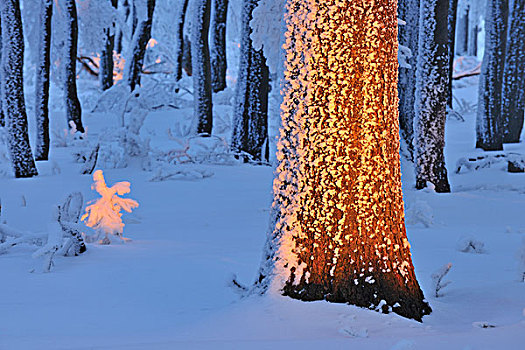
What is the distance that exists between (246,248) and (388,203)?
7.23ft

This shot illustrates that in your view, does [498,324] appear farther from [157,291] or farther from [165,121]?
[165,121]

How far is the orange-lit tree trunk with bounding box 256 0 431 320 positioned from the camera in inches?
129

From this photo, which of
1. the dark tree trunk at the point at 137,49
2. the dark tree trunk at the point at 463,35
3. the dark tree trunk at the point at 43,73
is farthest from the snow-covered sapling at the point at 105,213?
the dark tree trunk at the point at 463,35

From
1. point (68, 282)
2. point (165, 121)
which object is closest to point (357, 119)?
point (68, 282)

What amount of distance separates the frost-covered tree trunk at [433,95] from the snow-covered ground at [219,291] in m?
0.58

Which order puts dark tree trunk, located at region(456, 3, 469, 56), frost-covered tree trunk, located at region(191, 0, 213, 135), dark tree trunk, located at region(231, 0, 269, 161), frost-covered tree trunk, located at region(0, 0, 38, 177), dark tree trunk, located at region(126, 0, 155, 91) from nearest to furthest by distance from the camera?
frost-covered tree trunk, located at region(0, 0, 38, 177) → dark tree trunk, located at region(231, 0, 269, 161) → frost-covered tree trunk, located at region(191, 0, 213, 135) → dark tree trunk, located at region(126, 0, 155, 91) → dark tree trunk, located at region(456, 3, 469, 56)

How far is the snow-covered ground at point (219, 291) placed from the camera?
2814 millimetres

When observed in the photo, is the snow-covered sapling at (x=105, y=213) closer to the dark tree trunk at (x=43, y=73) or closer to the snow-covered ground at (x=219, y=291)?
the snow-covered ground at (x=219, y=291)

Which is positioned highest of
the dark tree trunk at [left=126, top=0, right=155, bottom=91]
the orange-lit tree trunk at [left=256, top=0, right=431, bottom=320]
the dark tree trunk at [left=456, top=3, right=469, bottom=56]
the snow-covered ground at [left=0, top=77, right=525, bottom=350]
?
the dark tree trunk at [left=456, top=3, right=469, bottom=56]

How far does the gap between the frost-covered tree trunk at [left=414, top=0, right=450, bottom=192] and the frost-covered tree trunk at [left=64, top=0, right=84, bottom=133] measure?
8506 millimetres

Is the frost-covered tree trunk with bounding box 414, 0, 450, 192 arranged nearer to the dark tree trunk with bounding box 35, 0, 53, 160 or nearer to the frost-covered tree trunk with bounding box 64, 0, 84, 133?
the dark tree trunk with bounding box 35, 0, 53, 160

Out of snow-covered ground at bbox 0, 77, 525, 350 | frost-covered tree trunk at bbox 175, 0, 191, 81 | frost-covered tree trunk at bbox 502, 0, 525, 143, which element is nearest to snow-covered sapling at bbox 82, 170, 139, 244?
snow-covered ground at bbox 0, 77, 525, 350

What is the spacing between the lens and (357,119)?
Result: 129 inches

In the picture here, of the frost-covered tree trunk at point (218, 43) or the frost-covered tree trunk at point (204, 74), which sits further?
the frost-covered tree trunk at point (218, 43)
